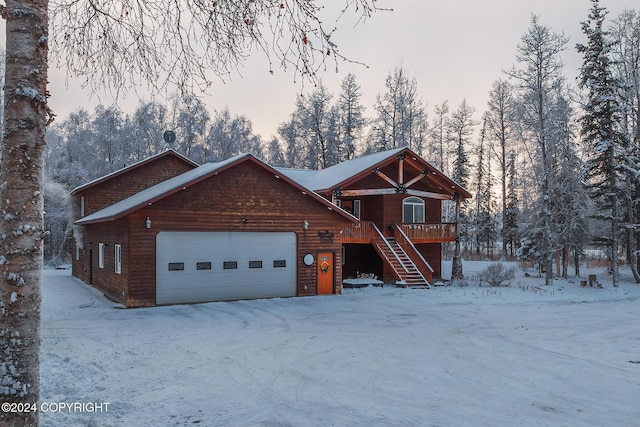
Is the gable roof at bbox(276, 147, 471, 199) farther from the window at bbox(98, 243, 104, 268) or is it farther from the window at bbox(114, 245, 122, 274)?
the window at bbox(114, 245, 122, 274)

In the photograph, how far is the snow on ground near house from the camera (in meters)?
6.37

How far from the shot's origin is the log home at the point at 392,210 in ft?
75.5

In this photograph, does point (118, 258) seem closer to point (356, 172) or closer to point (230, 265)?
point (230, 265)

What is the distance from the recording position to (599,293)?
21406mm

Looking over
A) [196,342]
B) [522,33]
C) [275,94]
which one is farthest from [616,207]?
[275,94]

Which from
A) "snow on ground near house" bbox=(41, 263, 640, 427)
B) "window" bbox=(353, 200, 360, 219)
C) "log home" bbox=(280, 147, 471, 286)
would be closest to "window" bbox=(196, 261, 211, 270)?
"snow on ground near house" bbox=(41, 263, 640, 427)

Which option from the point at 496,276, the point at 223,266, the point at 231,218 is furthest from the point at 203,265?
the point at 496,276

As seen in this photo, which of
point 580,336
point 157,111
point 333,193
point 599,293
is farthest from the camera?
point 157,111

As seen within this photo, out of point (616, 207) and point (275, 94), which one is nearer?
point (275, 94)

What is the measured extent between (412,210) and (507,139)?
15.9 metres

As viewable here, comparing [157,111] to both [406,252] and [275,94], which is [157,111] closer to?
[406,252]

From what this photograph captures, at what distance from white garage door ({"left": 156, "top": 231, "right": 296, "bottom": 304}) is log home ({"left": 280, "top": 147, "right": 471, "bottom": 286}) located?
513cm

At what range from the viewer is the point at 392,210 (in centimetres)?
2506

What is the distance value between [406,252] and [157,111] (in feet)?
106
